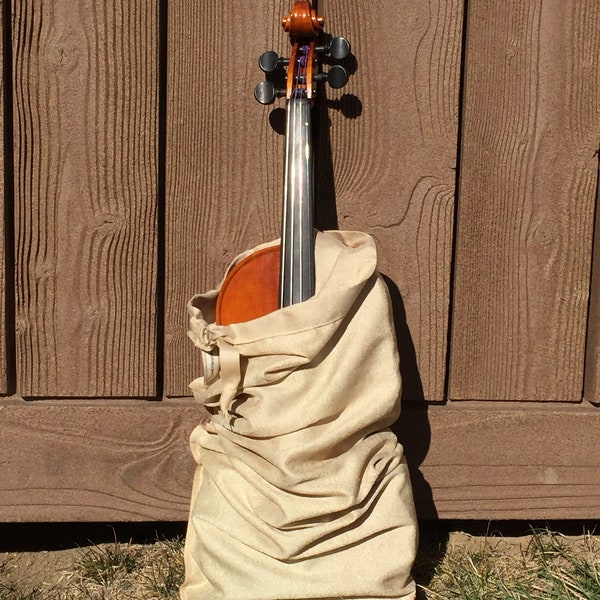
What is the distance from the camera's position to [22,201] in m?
1.92

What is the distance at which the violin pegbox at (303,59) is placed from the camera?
5.51 feet

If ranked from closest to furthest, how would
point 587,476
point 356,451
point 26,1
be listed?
point 356,451
point 26,1
point 587,476

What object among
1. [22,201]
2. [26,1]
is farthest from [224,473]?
[26,1]

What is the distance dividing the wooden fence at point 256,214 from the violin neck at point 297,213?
0.85ft

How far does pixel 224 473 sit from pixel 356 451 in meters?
0.28

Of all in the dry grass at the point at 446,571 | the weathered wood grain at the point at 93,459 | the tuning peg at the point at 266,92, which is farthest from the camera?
the weathered wood grain at the point at 93,459

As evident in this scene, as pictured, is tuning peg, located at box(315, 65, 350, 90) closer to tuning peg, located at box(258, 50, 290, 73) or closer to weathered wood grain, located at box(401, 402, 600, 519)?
tuning peg, located at box(258, 50, 290, 73)

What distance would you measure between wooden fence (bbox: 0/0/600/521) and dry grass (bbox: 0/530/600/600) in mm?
125

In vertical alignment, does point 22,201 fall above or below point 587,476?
above

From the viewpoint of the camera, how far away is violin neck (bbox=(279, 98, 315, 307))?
1.65 meters

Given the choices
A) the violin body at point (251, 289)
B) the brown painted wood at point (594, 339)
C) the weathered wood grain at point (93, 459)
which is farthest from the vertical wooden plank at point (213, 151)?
the brown painted wood at point (594, 339)

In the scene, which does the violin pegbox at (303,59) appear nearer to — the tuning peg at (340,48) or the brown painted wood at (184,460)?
the tuning peg at (340,48)

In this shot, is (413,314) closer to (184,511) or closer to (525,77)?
(525,77)

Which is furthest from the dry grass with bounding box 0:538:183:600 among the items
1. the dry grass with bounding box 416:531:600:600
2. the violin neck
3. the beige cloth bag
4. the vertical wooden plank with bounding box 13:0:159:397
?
the violin neck
